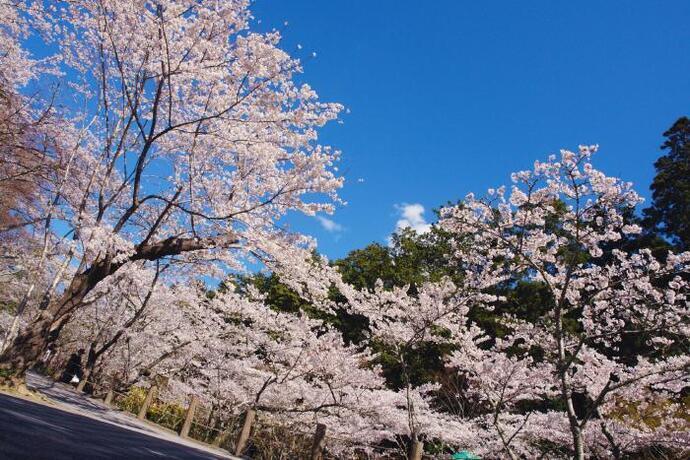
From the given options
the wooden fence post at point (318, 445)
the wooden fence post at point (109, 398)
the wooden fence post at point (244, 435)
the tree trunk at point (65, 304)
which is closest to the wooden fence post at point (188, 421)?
the wooden fence post at point (244, 435)

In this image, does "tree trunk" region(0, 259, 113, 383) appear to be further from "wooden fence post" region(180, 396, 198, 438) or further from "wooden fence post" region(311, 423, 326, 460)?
"wooden fence post" region(311, 423, 326, 460)

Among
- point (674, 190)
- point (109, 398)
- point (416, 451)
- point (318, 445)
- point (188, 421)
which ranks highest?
point (674, 190)

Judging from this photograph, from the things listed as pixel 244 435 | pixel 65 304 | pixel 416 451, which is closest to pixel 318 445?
pixel 416 451

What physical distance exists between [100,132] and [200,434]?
827 centimetres

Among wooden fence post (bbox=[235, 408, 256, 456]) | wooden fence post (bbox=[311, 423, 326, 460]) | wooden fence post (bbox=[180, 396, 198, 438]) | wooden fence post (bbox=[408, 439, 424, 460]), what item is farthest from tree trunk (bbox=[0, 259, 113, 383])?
wooden fence post (bbox=[408, 439, 424, 460])

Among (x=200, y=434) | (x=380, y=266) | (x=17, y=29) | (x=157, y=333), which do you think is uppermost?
(x=380, y=266)

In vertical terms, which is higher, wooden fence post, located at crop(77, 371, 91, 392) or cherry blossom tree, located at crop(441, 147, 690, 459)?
cherry blossom tree, located at crop(441, 147, 690, 459)

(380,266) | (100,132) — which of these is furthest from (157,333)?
(380,266)

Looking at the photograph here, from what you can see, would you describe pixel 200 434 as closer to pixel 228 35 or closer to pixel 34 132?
pixel 34 132

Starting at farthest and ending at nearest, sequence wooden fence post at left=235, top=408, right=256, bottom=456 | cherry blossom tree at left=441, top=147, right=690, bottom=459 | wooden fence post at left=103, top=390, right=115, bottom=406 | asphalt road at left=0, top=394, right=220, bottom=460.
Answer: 1. wooden fence post at left=103, top=390, right=115, bottom=406
2. wooden fence post at left=235, top=408, right=256, bottom=456
3. cherry blossom tree at left=441, top=147, right=690, bottom=459
4. asphalt road at left=0, top=394, right=220, bottom=460

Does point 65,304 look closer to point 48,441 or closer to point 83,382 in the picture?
point 48,441

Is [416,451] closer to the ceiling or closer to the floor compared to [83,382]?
closer to the ceiling

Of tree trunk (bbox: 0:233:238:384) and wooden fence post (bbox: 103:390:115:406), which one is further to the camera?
wooden fence post (bbox: 103:390:115:406)

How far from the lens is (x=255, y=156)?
27.8 ft
